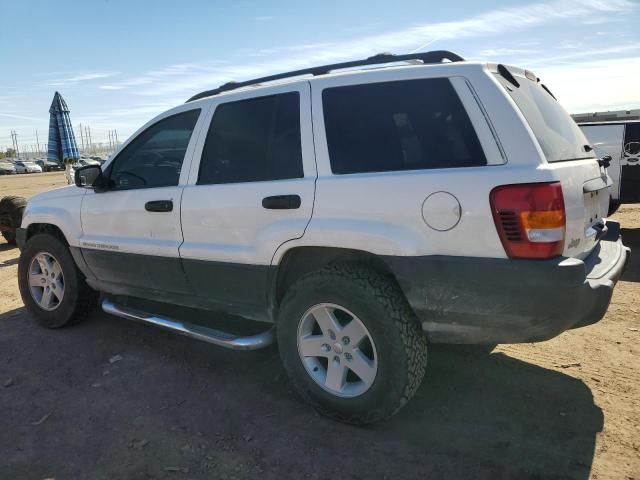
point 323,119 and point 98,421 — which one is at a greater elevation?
point 323,119

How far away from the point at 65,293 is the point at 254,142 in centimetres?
253

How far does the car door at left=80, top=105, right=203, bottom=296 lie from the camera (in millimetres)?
3510

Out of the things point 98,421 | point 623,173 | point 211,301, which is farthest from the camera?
point 623,173

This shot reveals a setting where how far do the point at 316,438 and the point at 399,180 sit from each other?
149cm

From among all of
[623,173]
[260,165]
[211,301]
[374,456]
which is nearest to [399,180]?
[260,165]

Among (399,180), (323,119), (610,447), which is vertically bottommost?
(610,447)

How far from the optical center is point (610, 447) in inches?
99.3

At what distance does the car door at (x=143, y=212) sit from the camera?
3.51 meters

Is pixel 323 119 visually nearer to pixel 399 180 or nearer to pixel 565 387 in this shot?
pixel 399 180

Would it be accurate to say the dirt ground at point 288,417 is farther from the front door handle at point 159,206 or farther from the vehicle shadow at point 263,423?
the front door handle at point 159,206

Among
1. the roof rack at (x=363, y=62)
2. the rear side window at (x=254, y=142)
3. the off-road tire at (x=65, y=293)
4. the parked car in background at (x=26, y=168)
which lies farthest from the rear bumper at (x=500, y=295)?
the parked car in background at (x=26, y=168)

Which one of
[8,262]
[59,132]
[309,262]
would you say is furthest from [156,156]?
[59,132]

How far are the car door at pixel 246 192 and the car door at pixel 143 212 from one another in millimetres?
164

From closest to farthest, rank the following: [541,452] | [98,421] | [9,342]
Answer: [541,452], [98,421], [9,342]
